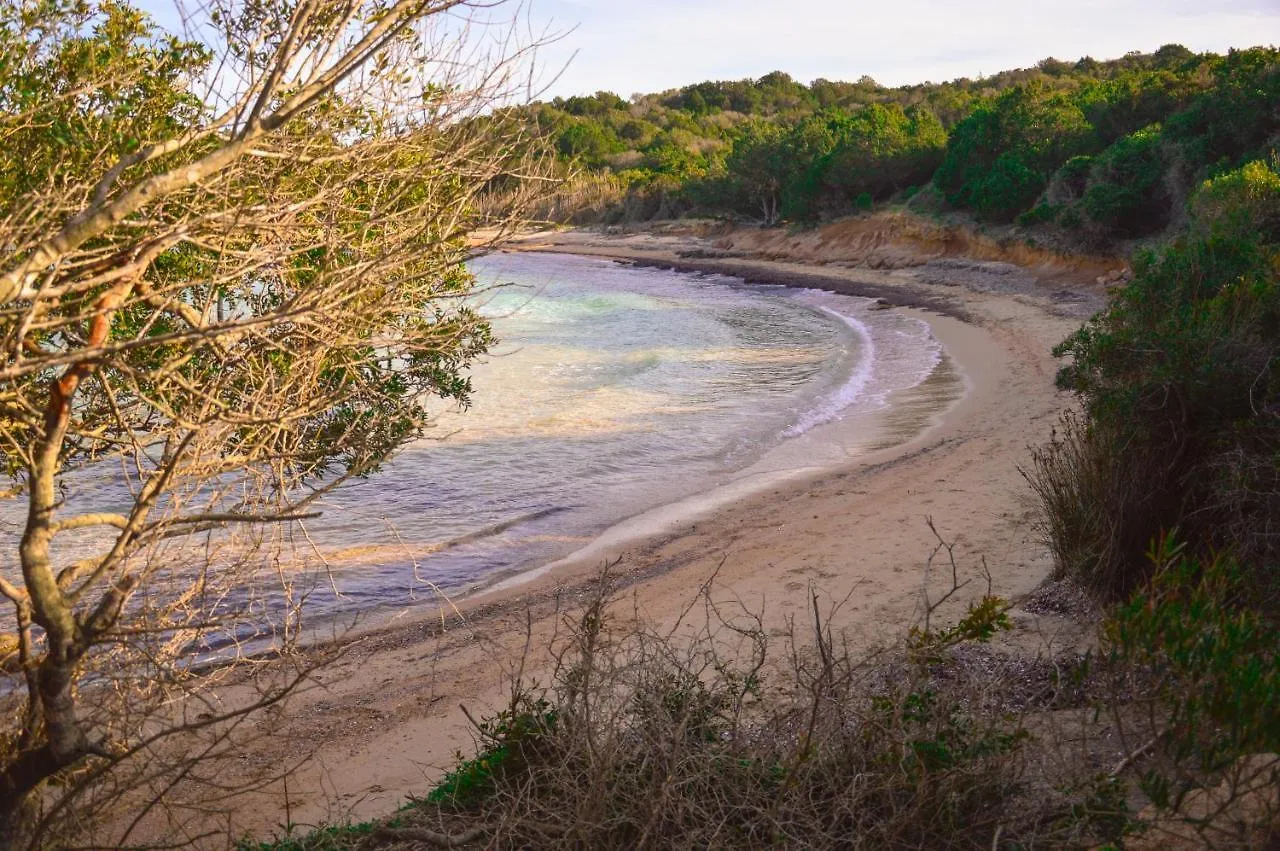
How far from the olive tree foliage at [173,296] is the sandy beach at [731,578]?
79 cm

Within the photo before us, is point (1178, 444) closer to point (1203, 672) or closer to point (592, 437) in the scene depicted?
point (1203, 672)

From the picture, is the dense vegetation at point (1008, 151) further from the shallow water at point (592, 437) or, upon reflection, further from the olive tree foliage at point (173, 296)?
the shallow water at point (592, 437)

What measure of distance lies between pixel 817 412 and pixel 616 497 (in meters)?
6.19

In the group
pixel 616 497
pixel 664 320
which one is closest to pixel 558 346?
pixel 664 320

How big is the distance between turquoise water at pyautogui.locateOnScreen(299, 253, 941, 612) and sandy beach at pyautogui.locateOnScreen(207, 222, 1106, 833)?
94 cm

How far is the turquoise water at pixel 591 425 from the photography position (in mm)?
11570

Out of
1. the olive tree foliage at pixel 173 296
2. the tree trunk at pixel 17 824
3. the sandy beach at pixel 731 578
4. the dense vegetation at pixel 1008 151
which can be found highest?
the dense vegetation at pixel 1008 151

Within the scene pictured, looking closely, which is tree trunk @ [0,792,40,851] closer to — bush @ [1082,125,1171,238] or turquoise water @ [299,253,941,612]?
turquoise water @ [299,253,941,612]

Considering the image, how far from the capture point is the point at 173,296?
4.14m

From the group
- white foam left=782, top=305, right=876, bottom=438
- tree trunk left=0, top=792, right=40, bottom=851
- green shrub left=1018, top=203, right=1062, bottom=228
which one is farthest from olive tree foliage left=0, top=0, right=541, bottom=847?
green shrub left=1018, top=203, right=1062, bottom=228

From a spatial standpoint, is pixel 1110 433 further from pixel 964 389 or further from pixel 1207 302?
pixel 964 389

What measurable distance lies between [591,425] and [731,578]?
876cm

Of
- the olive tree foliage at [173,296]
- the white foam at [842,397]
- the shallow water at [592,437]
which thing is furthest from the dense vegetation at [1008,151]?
the white foam at [842,397]

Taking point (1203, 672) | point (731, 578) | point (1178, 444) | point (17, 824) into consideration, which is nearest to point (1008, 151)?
point (731, 578)
